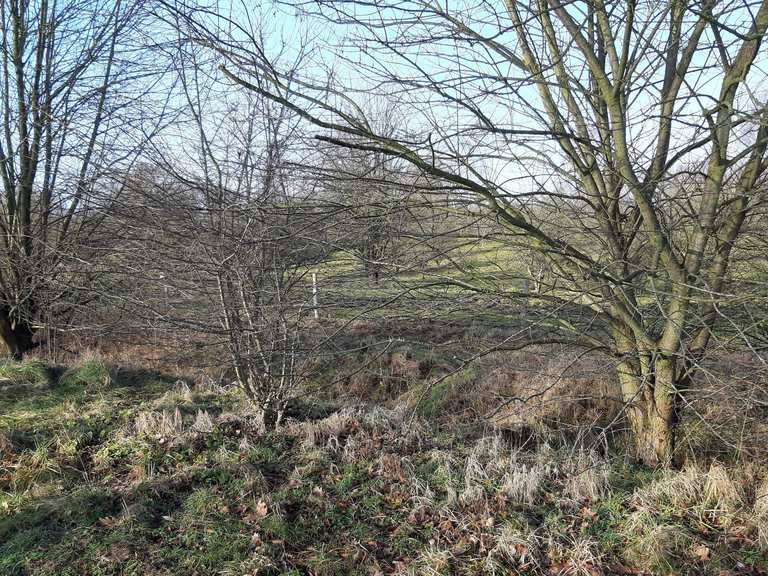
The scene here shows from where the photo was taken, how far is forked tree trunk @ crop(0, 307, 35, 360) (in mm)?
7672

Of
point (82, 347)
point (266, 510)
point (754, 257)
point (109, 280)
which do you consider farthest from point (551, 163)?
point (82, 347)

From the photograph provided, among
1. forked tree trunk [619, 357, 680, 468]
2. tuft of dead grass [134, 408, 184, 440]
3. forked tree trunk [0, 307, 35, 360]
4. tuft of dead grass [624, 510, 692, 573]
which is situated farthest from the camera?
forked tree trunk [0, 307, 35, 360]

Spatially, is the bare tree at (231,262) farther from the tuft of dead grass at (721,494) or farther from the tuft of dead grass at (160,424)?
the tuft of dead grass at (721,494)

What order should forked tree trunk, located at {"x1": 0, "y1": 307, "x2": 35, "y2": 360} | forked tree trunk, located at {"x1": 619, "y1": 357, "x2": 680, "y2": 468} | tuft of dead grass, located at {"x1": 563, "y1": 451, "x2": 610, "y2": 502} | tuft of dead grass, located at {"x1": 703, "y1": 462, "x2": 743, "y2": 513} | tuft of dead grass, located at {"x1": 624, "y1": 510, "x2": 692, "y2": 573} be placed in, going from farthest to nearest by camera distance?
forked tree trunk, located at {"x1": 0, "y1": 307, "x2": 35, "y2": 360}
forked tree trunk, located at {"x1": 619, "y1": 357, "x2": 680, "y2": 468}
tuft of dead grass, located at {"x1": 563, "y1": 451, "x2": 610, "y2": 502}
tuft of dead grass, located at {"x1": 703, "y1": 462, "x2": 743, "y2": 513}
tuft of dead grass, located at {"x1": 624, "y1": 510, "x2": 692, "y2": 573}

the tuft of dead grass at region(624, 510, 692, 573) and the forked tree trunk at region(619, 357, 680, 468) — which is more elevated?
the forked tree trunk at region(619, 357, 680, 468)

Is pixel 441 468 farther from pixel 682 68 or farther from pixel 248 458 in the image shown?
pixel 682 68

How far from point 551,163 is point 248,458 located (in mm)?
3193

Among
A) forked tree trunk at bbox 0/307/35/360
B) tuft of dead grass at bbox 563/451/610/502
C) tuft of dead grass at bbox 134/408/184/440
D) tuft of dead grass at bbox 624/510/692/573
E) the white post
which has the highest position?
the white post

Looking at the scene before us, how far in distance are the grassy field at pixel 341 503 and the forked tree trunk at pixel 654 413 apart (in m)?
0.18

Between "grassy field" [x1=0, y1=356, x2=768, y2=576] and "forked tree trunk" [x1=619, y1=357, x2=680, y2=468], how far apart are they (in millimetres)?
180

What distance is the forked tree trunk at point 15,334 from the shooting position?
767 centimetres

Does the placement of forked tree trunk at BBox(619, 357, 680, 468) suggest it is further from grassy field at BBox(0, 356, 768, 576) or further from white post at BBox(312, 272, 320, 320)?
white post at BBox(312, 272, 320, 320)

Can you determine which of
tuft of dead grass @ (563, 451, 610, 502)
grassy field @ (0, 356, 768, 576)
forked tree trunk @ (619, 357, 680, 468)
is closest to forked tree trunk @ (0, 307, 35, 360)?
grassy field @ (0, 356, 768, 576)

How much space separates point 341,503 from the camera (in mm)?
3658
